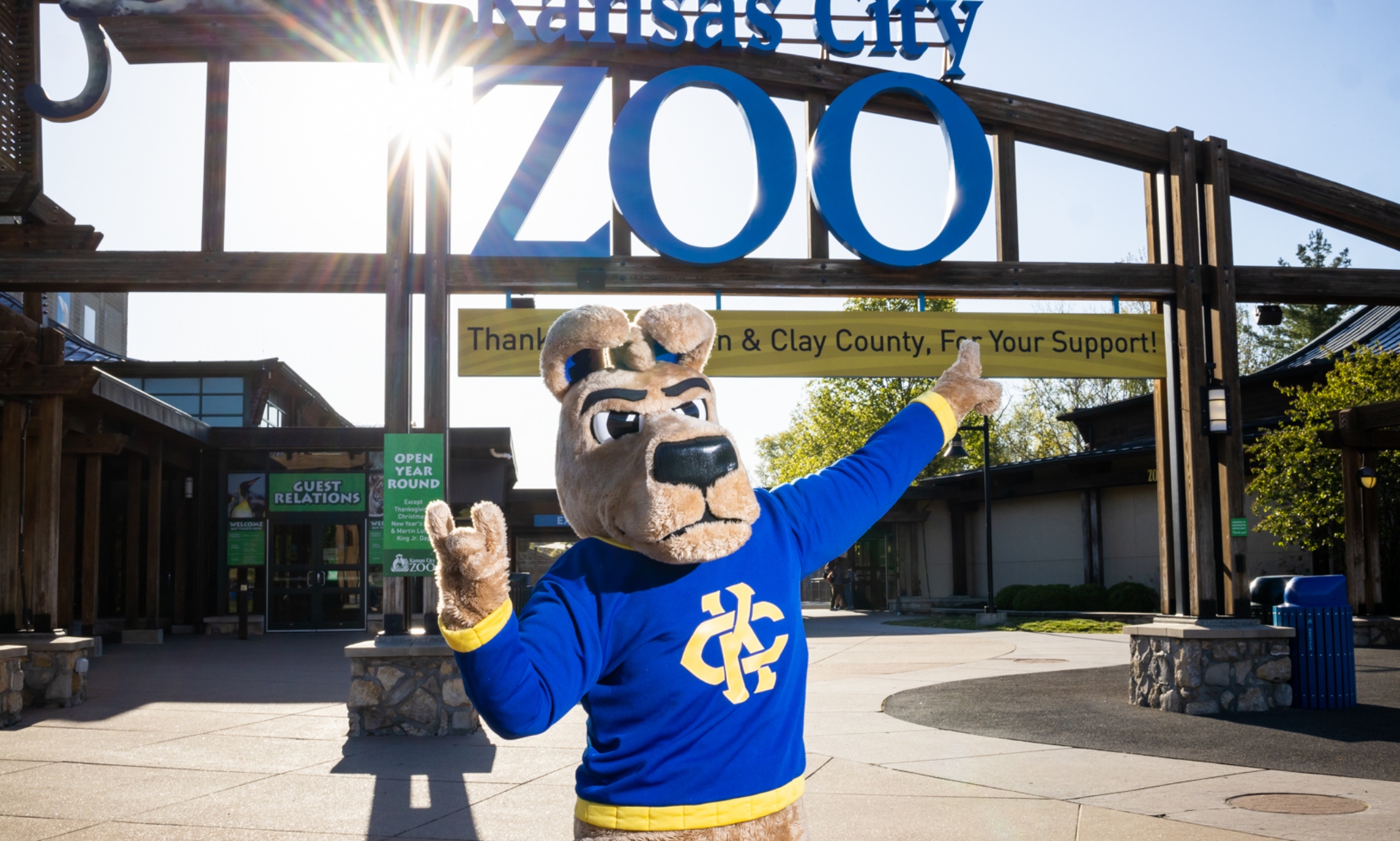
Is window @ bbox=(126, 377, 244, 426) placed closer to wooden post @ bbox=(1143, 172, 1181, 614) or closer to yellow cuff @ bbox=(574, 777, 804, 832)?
wooden post @ bbox=(1143, 172, 1181, 614)

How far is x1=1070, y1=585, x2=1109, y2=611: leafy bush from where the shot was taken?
77.5ft

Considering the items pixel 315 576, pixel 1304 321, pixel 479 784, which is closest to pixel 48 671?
pixel 479 784

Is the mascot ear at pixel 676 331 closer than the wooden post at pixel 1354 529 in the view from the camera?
Yes

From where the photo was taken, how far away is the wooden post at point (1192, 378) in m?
9.69

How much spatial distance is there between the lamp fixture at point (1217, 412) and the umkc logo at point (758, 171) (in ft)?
8.70

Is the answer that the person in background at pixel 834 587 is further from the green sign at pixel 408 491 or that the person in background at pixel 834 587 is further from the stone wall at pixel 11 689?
the stone wall at pixel 11 689

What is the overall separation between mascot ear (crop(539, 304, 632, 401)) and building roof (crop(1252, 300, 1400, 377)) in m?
22.5

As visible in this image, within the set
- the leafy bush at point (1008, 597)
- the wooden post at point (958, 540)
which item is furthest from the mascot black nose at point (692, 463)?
the wooden post at point (958, 540)

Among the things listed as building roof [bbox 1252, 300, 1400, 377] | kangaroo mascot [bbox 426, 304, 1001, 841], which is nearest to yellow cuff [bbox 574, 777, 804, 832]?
kangaroo mascot [bbox 426, 304, 1001, 841]

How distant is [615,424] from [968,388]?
3.94 feet

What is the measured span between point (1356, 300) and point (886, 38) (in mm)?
4961

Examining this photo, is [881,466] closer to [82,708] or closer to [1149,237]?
[1149,237]

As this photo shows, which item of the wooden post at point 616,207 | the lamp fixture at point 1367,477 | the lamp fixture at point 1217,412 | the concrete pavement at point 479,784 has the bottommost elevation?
the concrete pavement at point 479,784

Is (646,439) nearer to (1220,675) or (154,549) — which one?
(1220,675)
